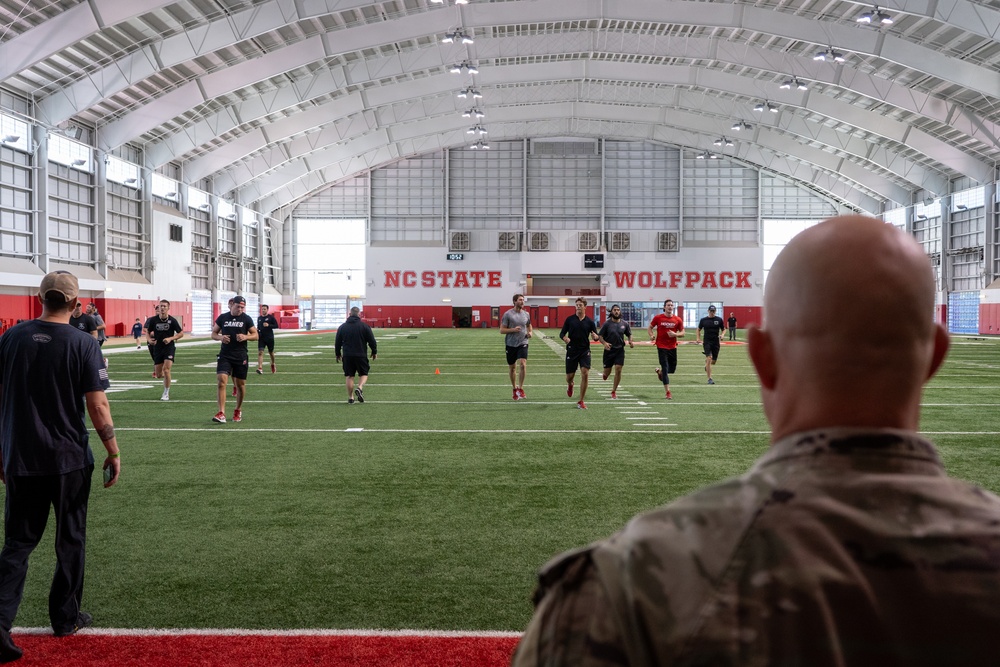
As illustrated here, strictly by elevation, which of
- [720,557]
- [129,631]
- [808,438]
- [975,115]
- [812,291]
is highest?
[975,115]

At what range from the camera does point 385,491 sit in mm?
8836

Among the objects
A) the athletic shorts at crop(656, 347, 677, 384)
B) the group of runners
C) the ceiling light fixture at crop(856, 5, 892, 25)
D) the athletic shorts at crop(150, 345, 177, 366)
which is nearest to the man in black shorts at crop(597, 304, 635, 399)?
the group of runners

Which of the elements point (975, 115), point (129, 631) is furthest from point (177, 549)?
point (975, 115)

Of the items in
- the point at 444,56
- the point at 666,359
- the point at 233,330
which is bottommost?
the point at 666,359

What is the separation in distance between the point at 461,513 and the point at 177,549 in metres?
2.49

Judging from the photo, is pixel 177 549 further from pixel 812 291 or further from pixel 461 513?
pixel 812 291

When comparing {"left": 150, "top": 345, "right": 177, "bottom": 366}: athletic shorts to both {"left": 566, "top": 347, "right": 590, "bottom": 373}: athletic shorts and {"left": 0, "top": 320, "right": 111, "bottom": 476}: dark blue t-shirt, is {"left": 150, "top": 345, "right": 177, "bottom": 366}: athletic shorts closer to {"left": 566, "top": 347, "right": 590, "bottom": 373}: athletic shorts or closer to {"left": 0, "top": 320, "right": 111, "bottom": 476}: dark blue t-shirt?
{"left": 566, "top": 347, "right": 590, "bottom": 373}: athletic shorts

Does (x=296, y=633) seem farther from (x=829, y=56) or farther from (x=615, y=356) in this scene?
(x=829, y=56)

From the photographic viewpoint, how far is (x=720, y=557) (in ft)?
4.14

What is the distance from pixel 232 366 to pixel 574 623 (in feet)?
44.6

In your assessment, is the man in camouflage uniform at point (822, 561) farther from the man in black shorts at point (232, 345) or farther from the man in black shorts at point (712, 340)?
the man in black shorts at point (712, 340)

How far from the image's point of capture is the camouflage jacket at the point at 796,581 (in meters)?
1.23

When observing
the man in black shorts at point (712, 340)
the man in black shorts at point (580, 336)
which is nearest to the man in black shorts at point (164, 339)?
the man in black shorts at point (580, 336)

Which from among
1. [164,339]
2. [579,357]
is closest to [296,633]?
[579,357]
